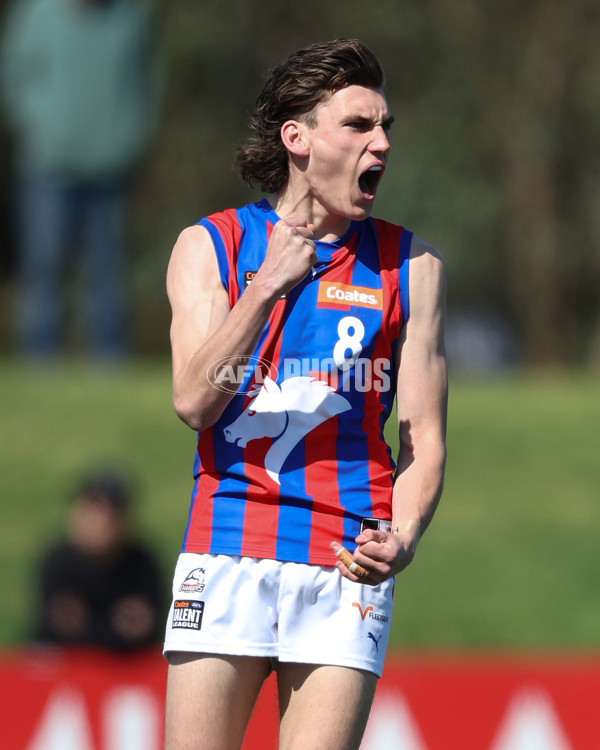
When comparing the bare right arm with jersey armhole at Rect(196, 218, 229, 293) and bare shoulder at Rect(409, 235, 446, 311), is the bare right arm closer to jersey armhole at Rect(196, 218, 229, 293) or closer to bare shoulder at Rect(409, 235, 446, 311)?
jersey armhole at Rect(196, 218, 229, 293)

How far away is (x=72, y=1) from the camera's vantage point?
8750 mm

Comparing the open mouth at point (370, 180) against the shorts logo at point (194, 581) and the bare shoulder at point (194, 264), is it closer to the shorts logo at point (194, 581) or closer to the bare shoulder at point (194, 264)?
the bare shoulder at point (194, 264)

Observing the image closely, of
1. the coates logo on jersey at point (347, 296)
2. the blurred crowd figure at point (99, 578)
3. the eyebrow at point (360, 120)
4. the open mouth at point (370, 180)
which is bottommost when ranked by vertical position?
the blurred crowd figure at point (99, 578)

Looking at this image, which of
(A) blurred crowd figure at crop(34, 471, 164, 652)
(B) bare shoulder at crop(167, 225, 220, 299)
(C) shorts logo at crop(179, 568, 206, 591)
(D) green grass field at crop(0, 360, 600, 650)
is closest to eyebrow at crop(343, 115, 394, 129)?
(B) bare shoulder at crop(167, 225, 220, 299)

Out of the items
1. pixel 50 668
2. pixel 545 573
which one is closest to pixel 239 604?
pixel 50 668

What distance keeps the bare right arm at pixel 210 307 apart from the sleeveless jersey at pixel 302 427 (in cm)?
6

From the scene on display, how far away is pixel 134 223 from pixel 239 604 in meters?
15.5

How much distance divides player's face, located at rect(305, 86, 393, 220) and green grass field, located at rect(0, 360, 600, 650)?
5190 millimetres

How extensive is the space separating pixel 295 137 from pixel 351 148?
6.9 inches

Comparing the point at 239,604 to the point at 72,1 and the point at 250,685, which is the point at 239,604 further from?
the point at 72,1

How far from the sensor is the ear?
327cm

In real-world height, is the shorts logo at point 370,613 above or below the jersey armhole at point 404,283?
below

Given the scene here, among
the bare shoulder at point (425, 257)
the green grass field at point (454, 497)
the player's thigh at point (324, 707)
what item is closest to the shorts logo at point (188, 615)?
the player's thigh at point (324, 707)

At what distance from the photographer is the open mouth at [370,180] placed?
10.5 ft
